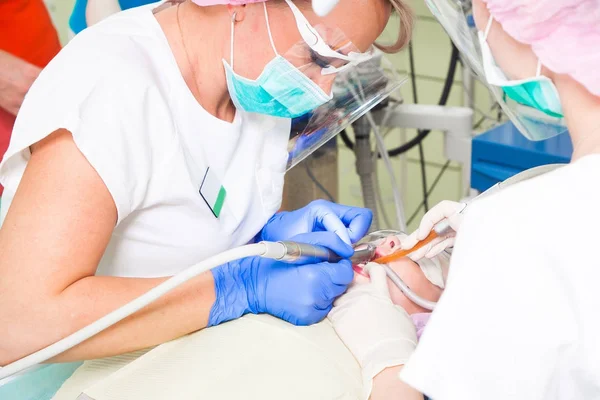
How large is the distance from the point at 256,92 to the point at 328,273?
0.37 meters

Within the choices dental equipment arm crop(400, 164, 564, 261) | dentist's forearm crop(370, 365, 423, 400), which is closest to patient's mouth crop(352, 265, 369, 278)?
dental equipment arm crop(400, 164, 564, 261)

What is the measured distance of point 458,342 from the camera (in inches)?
29.5

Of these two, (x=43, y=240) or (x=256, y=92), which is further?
(x=256, y=92)

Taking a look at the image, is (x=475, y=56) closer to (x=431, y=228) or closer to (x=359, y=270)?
(x=431, y=228)

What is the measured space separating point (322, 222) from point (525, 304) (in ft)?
2.31

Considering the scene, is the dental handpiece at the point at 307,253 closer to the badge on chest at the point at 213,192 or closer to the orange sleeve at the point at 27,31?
the badge on chest at the point at 213,192

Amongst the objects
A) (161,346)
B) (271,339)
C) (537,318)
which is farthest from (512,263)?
(161,346)

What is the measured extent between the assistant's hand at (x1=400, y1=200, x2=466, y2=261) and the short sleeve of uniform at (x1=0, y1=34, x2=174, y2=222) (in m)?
0.50

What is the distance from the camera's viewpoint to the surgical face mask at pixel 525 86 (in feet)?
2.87

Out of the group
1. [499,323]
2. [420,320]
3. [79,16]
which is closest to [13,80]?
[79,16]

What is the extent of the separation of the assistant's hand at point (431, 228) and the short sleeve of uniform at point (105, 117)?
50 centimetres

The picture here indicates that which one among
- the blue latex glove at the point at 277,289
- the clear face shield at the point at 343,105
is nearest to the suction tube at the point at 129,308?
the blue latex glove at the point at 277,289

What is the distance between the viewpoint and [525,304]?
73 cm

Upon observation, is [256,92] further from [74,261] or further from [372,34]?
[74,261]
